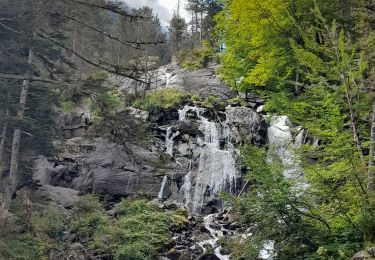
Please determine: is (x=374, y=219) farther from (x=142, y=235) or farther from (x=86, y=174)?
(x=86, y=174)

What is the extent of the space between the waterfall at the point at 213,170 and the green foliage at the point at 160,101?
4.42m

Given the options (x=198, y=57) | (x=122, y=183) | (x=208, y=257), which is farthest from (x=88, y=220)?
(x=198, y=57)

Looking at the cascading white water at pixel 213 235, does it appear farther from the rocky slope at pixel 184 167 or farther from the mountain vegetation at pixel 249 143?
the mountain vegetation at pixel 249 143

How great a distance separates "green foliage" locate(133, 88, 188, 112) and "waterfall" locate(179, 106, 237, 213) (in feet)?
14.5

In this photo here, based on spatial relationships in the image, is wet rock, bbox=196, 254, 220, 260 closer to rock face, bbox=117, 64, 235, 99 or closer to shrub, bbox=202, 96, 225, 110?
shrub, bbox=202, 96, 225, 110

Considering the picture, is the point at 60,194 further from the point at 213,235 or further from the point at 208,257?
the point at 208,257

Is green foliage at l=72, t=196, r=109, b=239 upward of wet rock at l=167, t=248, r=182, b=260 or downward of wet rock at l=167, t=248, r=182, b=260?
upward

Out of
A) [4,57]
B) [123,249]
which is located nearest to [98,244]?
[123,249]

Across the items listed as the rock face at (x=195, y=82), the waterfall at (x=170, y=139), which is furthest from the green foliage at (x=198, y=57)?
the waterfall at (x=170, y=139)

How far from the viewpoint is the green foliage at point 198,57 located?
34656mm

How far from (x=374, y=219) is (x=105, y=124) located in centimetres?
562

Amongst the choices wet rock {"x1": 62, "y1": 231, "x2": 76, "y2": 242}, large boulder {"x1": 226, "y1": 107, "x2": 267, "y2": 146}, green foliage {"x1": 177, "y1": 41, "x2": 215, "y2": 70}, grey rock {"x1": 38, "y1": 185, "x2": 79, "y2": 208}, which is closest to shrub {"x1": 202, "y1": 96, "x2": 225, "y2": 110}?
large boulder {"x1": 226, "y1": 107, "x2": 267, "y2": 146}

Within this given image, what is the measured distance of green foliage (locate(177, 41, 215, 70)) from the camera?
34.7 metres

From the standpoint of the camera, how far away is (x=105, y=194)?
2042cm
